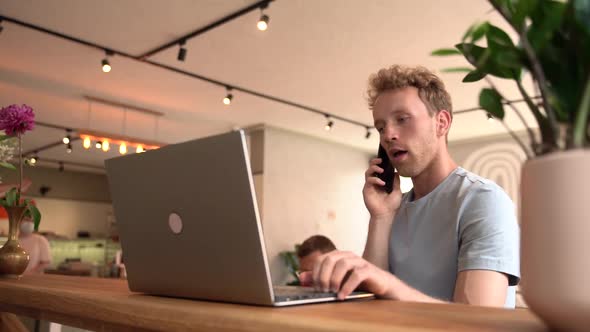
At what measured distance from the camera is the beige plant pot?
1.82 ft

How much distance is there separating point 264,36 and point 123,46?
1369 mm

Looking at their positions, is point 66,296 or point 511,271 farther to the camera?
point 511,271

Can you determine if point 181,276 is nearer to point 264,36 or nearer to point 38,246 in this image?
point 264,36

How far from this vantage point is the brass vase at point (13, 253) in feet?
6.23

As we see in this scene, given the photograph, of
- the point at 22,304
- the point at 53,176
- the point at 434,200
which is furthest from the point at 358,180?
the point at 22,304

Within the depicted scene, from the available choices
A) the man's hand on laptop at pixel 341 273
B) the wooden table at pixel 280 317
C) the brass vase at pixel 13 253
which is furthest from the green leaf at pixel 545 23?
the brass vase at pixel 13 253

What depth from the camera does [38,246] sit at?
226 inches

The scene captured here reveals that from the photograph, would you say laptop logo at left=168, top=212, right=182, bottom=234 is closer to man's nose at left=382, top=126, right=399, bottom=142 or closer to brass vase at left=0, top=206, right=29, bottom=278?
man's nose at left=382, top=126, right=399, bottom=142

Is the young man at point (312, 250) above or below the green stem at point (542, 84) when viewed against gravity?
below

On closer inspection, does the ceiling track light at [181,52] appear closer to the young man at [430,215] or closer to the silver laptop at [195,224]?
the young man at [430,215]

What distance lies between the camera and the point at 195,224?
97 centimetres

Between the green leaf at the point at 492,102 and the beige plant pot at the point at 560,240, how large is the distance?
13 cm

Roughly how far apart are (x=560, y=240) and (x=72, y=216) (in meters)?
13.1

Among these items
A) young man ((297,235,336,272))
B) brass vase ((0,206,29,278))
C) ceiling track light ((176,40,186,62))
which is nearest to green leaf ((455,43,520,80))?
brass vase ((0,206,29,278))
